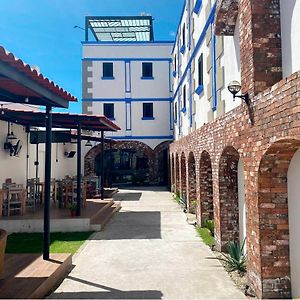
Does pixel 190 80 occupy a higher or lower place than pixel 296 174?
higher

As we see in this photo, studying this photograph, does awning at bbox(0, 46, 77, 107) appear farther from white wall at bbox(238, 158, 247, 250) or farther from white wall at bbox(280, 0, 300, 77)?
white wall at bbox(238, 158, 247, 250)

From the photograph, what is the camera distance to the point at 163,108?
2233cm

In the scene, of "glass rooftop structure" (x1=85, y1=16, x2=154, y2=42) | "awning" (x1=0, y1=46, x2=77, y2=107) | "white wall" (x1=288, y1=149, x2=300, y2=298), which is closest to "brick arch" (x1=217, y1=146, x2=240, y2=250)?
"white wall" (x1=288, y1=149, x2=300, y2=298)

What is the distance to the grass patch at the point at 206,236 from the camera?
7547mm

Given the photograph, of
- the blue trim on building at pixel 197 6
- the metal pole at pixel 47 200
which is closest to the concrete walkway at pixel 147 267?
the metal pole at pixel 47 200

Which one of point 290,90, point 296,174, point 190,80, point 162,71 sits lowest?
point 296,174

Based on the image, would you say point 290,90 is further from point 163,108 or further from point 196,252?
point 163,108

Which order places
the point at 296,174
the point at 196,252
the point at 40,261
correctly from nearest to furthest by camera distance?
the point at 296,174 → the point at 40,261 → the point at 196,252

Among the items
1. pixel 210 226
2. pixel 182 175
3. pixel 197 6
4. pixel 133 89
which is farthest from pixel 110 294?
pixel 133 89

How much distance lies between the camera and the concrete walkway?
4.77m

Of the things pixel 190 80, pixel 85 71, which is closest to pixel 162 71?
pixel 85 71

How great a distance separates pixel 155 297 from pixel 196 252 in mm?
2443

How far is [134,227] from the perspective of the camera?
30.6 ft

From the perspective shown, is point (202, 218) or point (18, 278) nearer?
point (18, 278)
